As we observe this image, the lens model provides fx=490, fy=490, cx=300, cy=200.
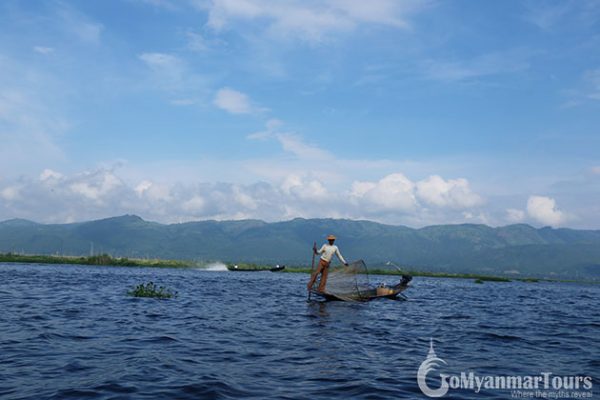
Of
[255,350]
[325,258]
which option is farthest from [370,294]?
[255,350]

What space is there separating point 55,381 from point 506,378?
11370 mm

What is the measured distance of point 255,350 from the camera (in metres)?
15.5

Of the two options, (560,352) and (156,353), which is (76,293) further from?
(560,352)

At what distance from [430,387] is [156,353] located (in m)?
7.88

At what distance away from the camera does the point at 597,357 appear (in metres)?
16.8

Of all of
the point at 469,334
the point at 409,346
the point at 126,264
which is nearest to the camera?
the point at 409,346

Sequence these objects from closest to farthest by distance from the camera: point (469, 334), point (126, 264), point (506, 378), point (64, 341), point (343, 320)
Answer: point (506, 378) → point (64, 341) → point (469, 334) → point (343, 320) → point (126, 264)

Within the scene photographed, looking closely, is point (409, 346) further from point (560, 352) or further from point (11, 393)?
point (11, 393)

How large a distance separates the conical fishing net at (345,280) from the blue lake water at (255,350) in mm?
4316

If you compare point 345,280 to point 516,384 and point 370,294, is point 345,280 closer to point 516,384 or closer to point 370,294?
point 370,294

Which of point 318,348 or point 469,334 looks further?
point 469,334

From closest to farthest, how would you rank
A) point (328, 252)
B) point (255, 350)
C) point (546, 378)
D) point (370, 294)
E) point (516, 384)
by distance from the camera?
point (516, 384), point (546, 378), point (255, 350), point (328, 252), point (370, 294)

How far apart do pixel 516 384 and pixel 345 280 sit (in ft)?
65.8

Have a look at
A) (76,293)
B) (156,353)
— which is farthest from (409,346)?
(76,293)
